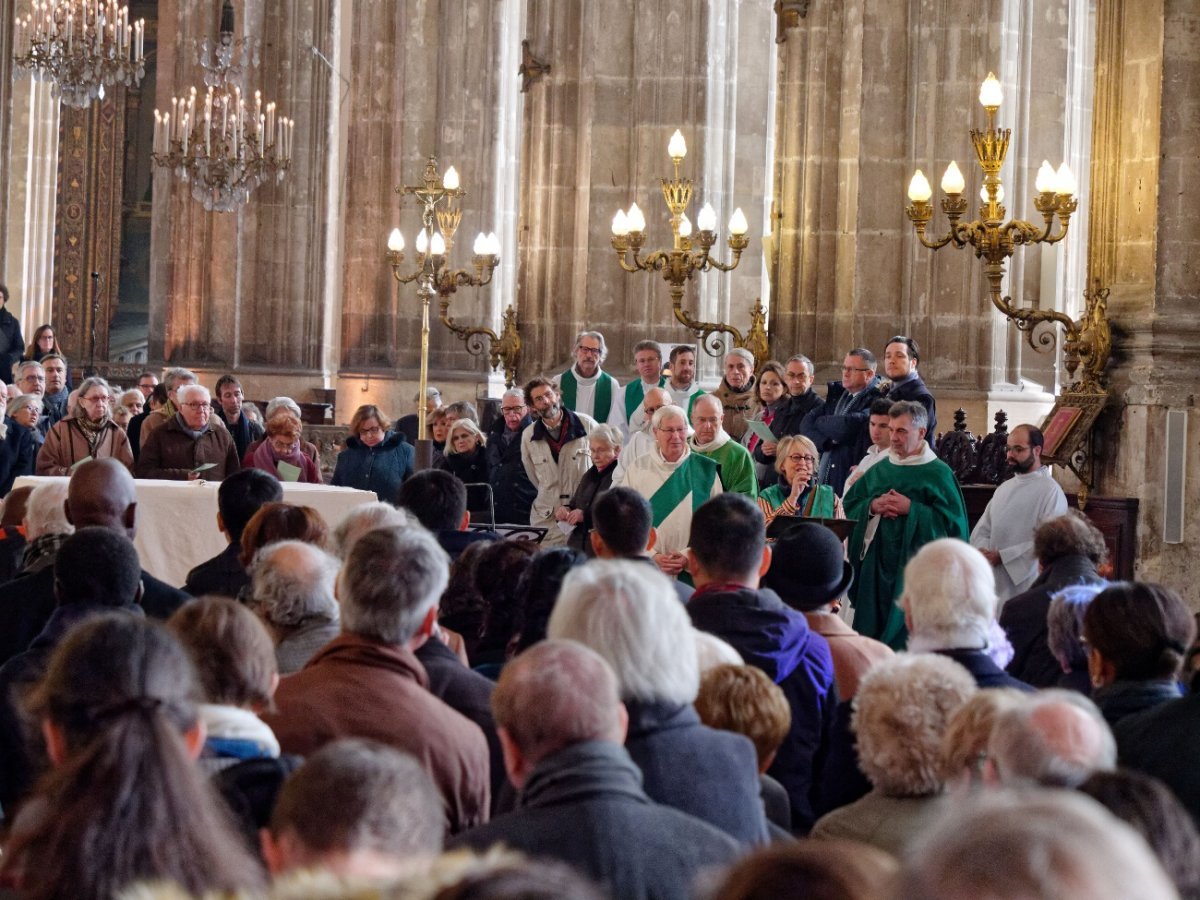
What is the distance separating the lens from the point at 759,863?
6.69 ft

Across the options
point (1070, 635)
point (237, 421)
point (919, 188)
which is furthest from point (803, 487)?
point (237, 421)

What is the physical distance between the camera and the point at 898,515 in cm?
941

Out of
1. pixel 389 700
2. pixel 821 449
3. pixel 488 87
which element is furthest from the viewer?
pixel 488 87

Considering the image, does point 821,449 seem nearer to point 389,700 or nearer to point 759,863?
point 389,700

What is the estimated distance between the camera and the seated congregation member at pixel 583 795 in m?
3.15

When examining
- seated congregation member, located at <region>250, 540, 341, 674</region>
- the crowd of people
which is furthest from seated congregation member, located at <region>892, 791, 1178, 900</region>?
seated congregation member, located at <region>250, 540, 341, 674</region>

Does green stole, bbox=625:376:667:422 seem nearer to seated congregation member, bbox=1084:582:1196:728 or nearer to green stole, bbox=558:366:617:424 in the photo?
green stole, bbox=558:366:617:424

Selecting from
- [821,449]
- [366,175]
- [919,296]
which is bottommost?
[821,449]

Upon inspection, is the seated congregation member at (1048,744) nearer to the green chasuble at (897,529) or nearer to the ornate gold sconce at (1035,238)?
the green chasuble at (897,529)

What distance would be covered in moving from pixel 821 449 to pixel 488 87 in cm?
1057

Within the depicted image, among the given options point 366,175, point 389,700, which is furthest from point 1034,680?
point 366,175

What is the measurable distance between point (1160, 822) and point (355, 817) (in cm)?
107

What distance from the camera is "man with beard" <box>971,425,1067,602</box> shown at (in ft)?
31.3

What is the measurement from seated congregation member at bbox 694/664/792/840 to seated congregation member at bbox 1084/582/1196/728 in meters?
0.84
